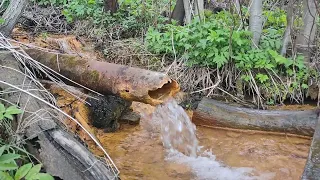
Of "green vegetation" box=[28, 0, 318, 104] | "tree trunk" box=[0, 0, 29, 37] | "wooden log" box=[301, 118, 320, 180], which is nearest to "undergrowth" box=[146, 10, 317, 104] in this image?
"green vegetation" box=[28, 0, 318, 104]

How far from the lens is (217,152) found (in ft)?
14.5

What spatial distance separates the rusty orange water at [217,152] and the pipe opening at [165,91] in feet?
3.19

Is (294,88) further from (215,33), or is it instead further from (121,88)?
(121,88)

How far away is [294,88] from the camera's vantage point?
539cm

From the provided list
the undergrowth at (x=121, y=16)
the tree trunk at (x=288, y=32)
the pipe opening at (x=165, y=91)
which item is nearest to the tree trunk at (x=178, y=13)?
the undergrowth at (x=121, y=16)

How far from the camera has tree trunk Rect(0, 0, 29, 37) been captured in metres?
4.52

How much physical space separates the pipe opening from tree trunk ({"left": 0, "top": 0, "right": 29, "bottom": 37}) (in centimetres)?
232

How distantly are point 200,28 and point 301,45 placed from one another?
1.58m

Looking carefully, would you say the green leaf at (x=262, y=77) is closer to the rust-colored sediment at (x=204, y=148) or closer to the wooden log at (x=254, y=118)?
the wooden log at (x=254, y=118)

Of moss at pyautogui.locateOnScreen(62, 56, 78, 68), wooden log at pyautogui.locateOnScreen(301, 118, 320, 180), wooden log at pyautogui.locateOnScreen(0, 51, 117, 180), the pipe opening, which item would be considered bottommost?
wooden log at pyautogui.locateOnScreen(301, 118, 320, 180)

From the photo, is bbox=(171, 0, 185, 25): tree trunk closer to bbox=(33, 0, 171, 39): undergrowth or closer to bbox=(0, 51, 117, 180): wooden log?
bbox=(33, 0, 171, 39): undergrowth

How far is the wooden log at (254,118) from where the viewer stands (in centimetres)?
454

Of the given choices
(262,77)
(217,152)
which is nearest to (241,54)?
(262,77)

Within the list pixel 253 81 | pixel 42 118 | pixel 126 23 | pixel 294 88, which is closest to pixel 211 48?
pixel 253 81
